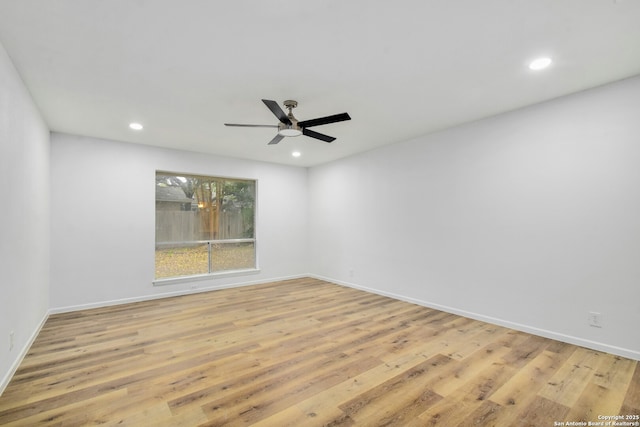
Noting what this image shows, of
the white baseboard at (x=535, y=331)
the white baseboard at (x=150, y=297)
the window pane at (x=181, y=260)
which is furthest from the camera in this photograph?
the window pane at (x=181, y=260)

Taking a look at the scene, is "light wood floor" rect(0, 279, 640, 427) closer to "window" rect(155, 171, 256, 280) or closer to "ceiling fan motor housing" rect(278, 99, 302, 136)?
"window" rect(155, 171, 256, 280)

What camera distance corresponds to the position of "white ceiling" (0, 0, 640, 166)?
1849 millimetres

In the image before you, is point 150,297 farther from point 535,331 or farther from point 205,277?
point 535,331

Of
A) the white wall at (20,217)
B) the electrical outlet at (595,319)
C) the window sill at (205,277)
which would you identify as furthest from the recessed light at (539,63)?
the window sill at (205,277)

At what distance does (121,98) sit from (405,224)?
4041mm

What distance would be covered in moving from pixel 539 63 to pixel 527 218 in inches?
65.3

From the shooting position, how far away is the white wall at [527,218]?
2.76 m

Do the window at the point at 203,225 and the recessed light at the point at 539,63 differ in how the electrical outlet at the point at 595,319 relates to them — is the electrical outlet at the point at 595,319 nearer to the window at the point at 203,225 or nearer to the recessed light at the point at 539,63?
the recessed light at the point at 539,63

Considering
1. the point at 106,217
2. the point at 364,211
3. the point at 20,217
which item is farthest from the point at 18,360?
the point at 364,211

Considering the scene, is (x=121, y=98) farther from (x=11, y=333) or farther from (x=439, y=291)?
(x=439, y=291)

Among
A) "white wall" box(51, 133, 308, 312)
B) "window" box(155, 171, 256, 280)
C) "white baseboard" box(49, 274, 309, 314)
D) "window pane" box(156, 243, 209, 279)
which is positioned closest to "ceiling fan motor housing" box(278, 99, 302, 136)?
"white wall" box(51, 133, 308, 312)

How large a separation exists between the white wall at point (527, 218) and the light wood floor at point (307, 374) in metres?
0.40

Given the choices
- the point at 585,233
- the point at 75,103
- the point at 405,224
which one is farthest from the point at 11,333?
the point at 585,233

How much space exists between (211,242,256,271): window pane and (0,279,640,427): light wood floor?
1.81 metres
